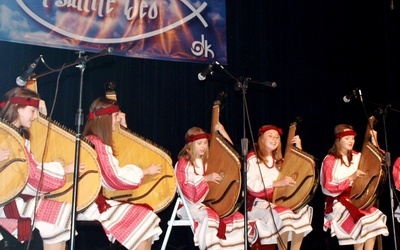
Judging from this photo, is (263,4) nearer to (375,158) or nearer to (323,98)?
(323,98)

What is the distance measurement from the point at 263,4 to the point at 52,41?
8.02 ft

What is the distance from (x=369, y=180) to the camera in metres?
5.07

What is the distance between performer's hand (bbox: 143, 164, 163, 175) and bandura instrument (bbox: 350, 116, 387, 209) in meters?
1.83

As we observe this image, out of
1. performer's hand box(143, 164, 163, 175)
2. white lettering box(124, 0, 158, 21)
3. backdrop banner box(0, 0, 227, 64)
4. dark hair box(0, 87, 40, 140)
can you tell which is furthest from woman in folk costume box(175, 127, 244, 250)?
white lettering box(124, 0, 158, 21)

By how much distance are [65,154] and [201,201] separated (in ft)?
3.98

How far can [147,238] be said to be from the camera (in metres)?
4.08

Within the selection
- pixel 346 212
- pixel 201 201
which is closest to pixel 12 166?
pixel 201 201

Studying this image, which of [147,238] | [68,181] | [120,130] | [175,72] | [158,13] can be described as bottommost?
[147,238]

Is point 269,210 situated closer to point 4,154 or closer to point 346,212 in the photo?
point 346,212

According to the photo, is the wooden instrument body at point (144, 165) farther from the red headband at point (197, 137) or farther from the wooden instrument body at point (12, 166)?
the wooden instrument body at point (12, 166)

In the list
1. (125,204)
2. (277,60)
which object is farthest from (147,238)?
(277,60)

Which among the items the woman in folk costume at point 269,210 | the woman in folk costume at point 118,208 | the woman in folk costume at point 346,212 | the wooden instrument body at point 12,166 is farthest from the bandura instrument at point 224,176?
the wooden instrument body at point 12,166

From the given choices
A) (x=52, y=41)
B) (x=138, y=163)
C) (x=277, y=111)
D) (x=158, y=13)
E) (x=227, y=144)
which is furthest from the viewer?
(x=277, y=111)

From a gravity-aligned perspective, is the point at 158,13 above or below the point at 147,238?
above
